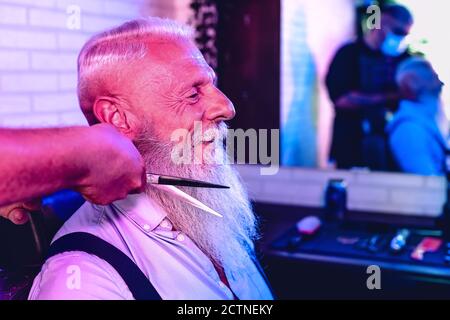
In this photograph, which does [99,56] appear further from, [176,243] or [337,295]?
[337,295]

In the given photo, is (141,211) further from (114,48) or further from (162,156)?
(114,48)

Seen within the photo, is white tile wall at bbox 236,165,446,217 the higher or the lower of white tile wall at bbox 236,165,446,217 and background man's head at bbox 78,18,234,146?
the lower

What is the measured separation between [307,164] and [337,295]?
0.82m

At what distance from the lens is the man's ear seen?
1195 millimetres

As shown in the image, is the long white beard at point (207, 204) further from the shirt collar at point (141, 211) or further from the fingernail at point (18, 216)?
the fingernail at point (18, 216)

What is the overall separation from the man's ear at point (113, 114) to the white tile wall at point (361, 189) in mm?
1488

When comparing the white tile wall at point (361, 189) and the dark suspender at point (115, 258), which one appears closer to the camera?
the dark suspender at point (115, 258)

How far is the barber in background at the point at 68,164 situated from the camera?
0.65 metres

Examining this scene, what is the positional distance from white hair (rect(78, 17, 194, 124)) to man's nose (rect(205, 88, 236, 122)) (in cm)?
17

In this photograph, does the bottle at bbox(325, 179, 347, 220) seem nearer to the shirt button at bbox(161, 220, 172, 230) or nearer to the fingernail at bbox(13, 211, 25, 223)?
the shirt button at bbox(161, 220, 172, 230)

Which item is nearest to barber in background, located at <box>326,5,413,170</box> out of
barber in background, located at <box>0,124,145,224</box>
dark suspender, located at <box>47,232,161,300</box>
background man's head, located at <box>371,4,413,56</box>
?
background man's head, located at <box>371,4,413,56</box>

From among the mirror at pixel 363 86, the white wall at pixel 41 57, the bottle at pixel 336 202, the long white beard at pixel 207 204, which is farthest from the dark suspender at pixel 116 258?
the mirror at pixel 363 86

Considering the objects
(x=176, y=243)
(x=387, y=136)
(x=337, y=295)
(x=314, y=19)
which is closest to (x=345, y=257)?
(x=337, y=295)

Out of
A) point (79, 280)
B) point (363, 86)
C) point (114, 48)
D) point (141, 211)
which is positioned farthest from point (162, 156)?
point (363, 86)
